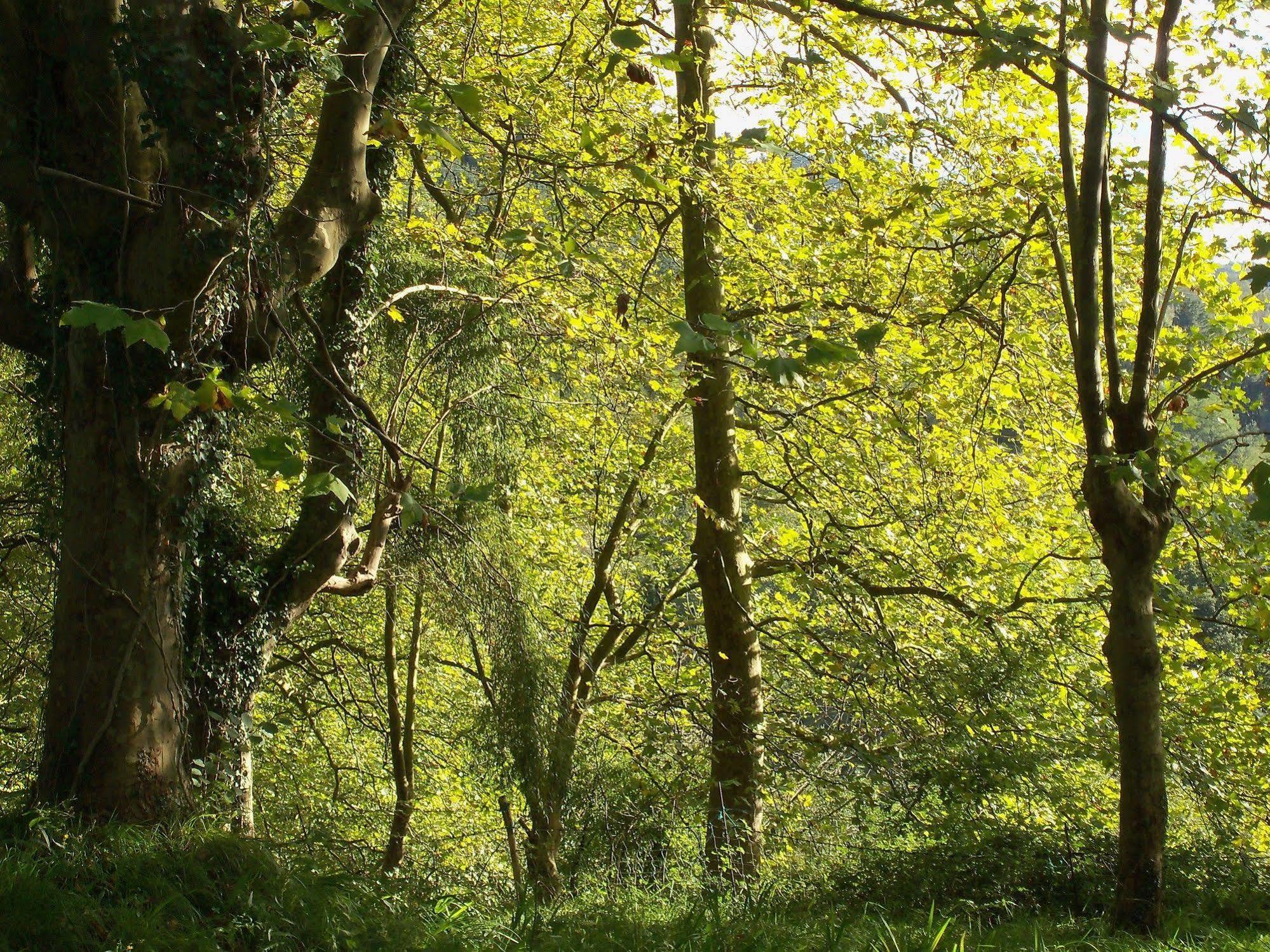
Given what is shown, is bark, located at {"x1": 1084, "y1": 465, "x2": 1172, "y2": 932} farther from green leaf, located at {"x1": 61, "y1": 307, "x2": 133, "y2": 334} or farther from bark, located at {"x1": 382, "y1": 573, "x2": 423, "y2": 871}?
bark, located at {"x1": 382, "y1": 573, "x2": 423, "y2": 871}

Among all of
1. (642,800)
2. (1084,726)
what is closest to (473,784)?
(642,800)

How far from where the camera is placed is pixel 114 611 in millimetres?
4281

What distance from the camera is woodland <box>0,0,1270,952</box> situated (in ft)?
12.6

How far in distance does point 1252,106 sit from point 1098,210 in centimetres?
115

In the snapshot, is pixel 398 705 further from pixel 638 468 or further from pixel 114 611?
pixel 114 611

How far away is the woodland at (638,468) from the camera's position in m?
3.84

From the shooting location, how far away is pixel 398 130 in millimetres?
3695

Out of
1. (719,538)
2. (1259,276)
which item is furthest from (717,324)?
(719,538)

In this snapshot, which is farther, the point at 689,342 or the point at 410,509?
the point at 410,509

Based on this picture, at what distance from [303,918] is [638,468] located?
6080 mm

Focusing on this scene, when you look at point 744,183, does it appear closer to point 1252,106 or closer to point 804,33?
point 804,33

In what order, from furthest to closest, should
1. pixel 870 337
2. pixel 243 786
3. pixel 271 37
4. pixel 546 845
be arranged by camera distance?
pixel 546 845 < pixel 243 786 < pixel 271 37 < pixel 870 337

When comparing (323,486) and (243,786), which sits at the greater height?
(323,486)

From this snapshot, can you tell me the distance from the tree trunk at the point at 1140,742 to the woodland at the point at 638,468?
2cm
